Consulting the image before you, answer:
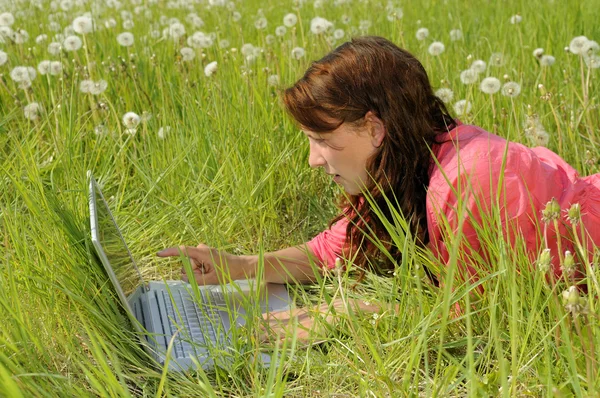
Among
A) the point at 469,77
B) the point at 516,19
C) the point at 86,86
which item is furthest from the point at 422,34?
the point at 86,86

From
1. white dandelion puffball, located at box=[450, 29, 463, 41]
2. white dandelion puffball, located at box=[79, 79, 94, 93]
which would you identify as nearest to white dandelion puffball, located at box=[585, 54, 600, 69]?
white dandelion puffball, located at box=[450, 29, 463, 41]

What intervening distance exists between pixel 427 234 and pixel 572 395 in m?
0.83

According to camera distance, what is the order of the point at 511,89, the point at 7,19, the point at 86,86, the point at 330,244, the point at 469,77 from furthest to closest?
the point at 7,19 < the point at 86,86 < the point at 469,77 < the point at 511,89 < the point at 330,244

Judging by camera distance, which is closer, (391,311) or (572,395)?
(572,395)

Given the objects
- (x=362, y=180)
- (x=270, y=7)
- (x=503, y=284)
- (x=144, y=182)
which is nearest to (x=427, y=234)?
(x=362, y=180)

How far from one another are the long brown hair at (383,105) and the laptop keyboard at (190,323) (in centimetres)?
42

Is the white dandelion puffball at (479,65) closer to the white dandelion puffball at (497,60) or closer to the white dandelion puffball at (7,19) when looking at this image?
the white dandelion puffball at (497,60)

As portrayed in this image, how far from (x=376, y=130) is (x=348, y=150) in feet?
0.29

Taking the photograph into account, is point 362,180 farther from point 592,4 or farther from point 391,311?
point 592,4

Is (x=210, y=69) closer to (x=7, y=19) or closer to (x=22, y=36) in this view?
(x=22, y=36)

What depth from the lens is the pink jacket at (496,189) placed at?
1.95 m

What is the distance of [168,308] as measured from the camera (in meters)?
2.11

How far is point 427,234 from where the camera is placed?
7.39 ft

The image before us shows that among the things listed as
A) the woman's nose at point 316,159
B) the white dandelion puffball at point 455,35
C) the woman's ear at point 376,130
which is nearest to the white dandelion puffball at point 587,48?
the white dandelion puffball at point 455,35
